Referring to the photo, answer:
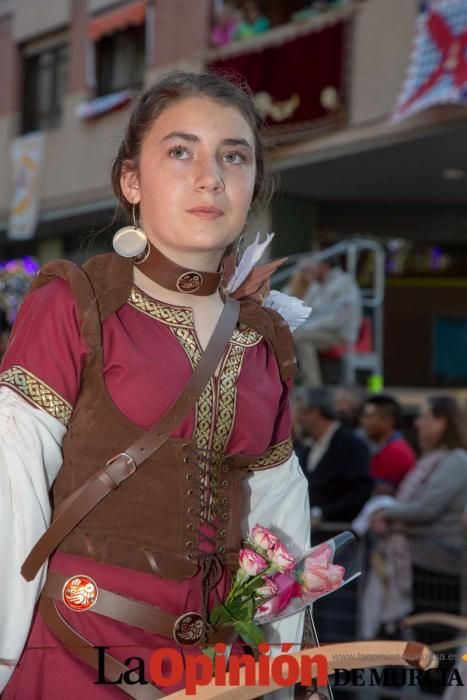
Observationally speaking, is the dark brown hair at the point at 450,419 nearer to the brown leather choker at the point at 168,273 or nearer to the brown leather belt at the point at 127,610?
the brown leather choker at the point at 168,273

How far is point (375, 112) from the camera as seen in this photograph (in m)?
12.2

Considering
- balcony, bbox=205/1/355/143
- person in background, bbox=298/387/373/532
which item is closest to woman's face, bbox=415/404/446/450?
person in background, bbox=298/387/373/532

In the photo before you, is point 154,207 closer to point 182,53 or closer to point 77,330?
point 77,330

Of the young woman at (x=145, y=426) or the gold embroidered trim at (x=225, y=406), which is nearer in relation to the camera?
the young woman at (x=145, y=426)

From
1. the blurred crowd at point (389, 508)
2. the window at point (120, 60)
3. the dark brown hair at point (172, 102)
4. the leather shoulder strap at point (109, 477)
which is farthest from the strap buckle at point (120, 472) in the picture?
the window at point (120, 60)

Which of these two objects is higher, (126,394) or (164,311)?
(164,311)

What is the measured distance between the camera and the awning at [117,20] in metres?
16.8

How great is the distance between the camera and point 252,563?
2.35 meters

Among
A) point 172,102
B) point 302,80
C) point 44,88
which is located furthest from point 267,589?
point 44,88

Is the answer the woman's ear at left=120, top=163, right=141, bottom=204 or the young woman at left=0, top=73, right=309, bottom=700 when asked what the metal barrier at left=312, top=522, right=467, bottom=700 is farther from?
the woman's ear at left=120, top=163, right=141, bottom=204

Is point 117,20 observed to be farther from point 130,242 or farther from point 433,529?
point 130,242

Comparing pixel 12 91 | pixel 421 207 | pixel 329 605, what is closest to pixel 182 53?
pixel 421 207

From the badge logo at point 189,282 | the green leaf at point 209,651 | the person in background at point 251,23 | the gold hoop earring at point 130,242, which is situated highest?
the person in background at point 251,23

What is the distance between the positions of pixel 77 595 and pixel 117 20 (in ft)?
51.0
